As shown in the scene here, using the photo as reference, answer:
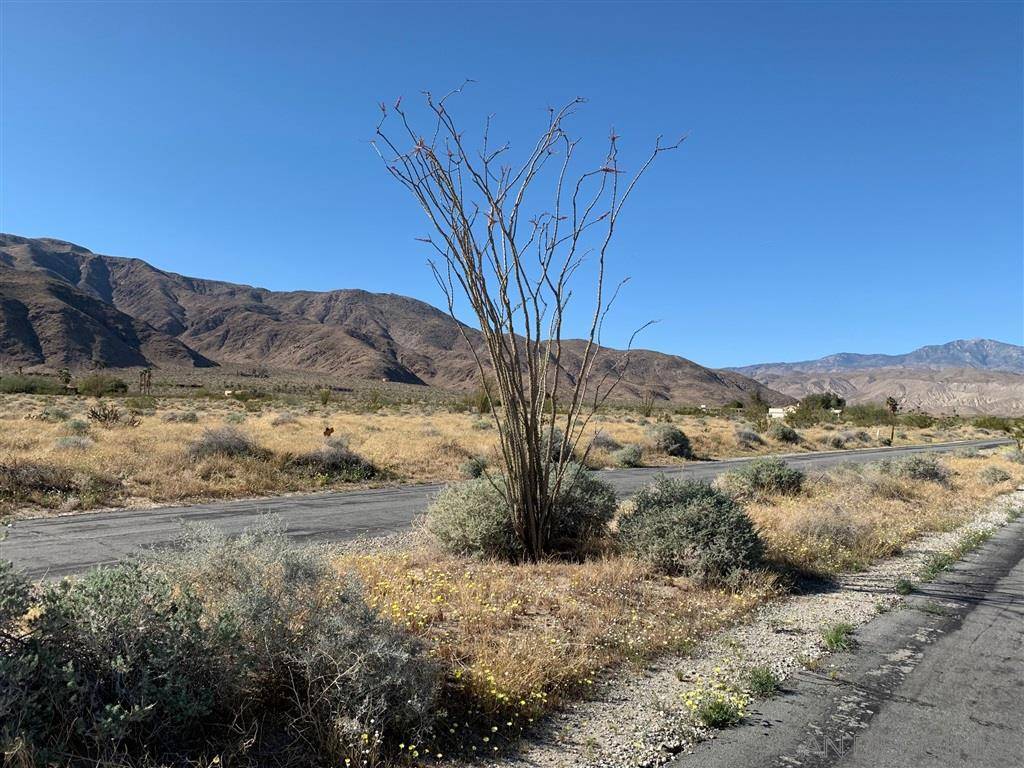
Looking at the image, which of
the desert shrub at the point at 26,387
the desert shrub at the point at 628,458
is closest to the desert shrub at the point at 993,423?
the desert shrub at the point at 628,458

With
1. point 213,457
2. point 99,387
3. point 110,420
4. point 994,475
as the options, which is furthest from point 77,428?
point 99,387

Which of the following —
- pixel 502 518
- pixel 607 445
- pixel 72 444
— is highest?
pixel 502 518

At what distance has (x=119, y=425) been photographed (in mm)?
22500

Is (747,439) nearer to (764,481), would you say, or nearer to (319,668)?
(764,481)

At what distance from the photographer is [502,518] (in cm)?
830

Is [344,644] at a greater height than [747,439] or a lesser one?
lesser

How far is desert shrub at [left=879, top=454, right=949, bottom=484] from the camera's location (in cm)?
1833

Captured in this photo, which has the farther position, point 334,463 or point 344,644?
point 334,463

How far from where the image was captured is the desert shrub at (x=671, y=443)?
29.7m

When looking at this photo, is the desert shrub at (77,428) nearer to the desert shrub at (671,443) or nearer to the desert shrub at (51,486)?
the desert shrub at (51,486)

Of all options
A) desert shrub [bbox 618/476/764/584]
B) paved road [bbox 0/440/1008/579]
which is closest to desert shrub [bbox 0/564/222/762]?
paved road [bbox 0/440/1008/579]

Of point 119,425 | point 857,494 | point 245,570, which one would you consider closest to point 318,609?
point 245,570

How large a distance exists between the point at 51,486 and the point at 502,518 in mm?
10069

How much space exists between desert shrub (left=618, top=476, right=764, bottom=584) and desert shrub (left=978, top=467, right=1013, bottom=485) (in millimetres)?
16169
